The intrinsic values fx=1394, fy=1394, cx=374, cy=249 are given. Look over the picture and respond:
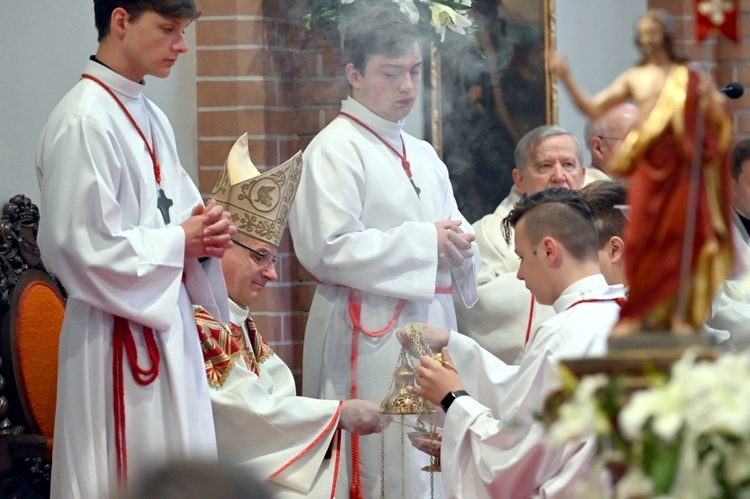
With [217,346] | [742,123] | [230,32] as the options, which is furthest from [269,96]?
[742,123]

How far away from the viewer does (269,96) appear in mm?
6230

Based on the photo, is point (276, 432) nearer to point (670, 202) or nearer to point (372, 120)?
point (372, 120)

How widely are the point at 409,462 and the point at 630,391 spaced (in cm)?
334

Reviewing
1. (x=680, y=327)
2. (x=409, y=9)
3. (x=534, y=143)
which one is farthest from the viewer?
(x=534, y=143)

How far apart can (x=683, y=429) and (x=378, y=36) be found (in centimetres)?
390

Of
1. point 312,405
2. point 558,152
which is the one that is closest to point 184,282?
point 312,405

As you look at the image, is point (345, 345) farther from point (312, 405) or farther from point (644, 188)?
point (644, 188)

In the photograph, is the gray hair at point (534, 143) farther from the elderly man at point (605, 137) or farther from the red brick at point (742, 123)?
the red brick at point (742, 123)

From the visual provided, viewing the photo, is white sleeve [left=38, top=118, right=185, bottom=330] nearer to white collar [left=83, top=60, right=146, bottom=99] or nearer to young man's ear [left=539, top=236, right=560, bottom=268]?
white collar [left=83, top=60, right=146, bottom=99]

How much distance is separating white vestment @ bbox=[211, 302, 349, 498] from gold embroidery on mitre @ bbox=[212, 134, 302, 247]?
0.88 ft

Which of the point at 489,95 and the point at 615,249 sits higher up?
the point at 489,95

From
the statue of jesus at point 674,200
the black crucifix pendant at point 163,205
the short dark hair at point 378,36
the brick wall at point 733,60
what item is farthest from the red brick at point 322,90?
the statue of jesus at point 674,200

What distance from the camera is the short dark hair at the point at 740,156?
5617 mm

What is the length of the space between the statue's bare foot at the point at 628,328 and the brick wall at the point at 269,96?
420 cm
